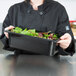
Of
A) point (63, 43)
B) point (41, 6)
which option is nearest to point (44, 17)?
point (41, 6)

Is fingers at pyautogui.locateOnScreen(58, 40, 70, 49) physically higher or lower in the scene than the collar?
lower

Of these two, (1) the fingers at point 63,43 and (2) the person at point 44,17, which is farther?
(2) the person at point 44,17

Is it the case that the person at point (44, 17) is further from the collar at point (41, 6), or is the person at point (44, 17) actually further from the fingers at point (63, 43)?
the fingers at point (63, 43)

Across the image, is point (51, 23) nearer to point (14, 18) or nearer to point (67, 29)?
point (67, 29)

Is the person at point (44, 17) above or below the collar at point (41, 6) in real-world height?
below

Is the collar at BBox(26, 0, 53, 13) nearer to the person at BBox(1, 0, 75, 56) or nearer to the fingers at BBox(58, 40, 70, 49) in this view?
the person at BBox(1, 0, 75, 56)

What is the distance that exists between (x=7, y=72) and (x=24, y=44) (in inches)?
6.3

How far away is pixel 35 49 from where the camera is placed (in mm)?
755

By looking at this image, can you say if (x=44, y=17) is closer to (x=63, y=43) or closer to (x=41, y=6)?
(x=41, y=6)

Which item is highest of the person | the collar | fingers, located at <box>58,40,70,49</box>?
the collar

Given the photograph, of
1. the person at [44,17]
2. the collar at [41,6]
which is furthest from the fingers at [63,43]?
the collar at [41,6]

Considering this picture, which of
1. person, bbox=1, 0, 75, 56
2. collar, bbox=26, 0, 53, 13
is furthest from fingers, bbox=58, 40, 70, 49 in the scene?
collar, bbox=26, 0, 53, 13

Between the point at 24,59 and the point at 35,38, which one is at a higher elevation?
the point at 35,38

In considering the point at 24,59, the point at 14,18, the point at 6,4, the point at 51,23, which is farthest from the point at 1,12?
the point at 24,59
